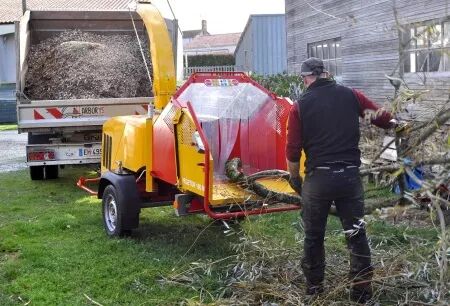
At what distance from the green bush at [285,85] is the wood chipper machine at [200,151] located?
6846 millimetres

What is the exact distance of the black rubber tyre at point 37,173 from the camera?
37.0ft

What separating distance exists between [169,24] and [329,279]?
702cm

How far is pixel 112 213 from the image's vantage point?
7.25 meters

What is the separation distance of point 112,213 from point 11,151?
1018 centimetres

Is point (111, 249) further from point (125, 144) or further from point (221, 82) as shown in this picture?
point (221, 82)

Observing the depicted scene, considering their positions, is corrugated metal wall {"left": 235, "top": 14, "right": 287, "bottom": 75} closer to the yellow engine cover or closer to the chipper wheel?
the yellow engine cover

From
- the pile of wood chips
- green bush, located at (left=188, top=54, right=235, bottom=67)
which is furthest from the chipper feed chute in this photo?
green bush, located at (left=188, top=54, right=235, bottom=67)

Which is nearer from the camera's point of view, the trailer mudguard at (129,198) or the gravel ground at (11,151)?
the trailer mudguard at (129,198)

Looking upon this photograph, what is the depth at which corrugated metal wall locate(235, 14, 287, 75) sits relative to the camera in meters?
31.1

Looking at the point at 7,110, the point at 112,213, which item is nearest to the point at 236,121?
the point at 112,213

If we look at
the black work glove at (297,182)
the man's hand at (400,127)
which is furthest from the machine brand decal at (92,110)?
the man's hand at (400,127)

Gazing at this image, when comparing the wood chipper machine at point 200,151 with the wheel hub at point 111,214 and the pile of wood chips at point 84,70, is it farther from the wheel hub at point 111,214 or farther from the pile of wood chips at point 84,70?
the pile of wood chips at point 84,70

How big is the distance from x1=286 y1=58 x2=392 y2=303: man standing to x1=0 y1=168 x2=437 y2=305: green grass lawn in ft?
0.94

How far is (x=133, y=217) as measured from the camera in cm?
681
